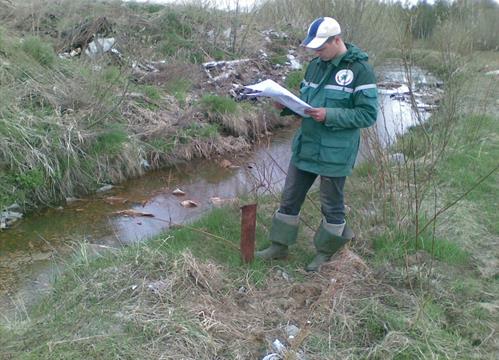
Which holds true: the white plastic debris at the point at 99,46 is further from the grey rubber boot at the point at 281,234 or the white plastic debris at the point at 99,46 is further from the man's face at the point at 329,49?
the man's face at the point at 329,49

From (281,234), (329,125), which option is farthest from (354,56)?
(281,234)

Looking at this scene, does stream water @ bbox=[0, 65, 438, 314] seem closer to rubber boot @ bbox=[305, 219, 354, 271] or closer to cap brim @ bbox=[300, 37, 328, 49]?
rubber boot @ bbox=[305, 219, 354, 271]

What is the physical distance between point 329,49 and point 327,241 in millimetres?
1427

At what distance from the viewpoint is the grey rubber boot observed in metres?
4.13

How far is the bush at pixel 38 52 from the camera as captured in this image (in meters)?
8.09

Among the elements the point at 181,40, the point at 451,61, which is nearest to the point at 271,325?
the point at 451,61

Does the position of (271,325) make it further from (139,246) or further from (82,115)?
(82,115)

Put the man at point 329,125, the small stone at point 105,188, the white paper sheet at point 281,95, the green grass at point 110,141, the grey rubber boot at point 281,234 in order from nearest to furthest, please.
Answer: the white paper sheet at point 281,95 < the man at point 329,125 < the grey rubber boot at point 281,234 < the small stone at point 105,188 < the green grass at point 110,141

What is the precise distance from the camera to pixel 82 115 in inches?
280

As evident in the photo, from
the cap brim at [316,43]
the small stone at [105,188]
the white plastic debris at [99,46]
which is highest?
the cap brim at [316,43]

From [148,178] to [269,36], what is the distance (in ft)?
29.6

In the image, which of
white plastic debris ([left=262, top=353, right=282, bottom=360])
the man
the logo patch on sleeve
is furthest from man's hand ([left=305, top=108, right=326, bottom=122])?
white plastic debris ([left=262, top=353, right=282, bottom=360])

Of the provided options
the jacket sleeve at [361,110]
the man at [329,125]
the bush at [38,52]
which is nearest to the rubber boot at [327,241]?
the man at [329,125]

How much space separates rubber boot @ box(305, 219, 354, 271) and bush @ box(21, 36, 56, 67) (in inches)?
233
